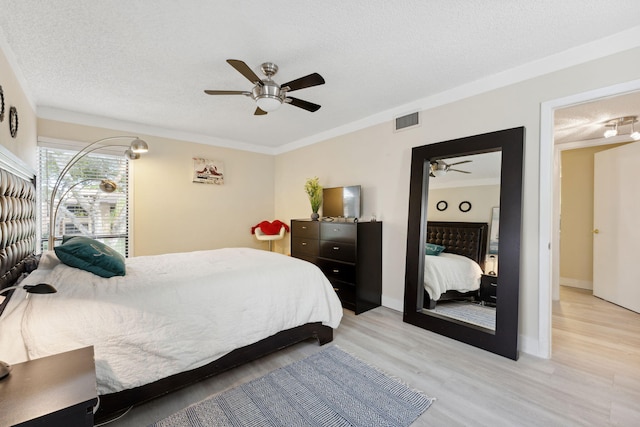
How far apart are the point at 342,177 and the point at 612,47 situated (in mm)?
2908

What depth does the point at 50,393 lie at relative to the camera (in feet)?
3.09

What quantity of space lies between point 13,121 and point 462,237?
13.9 feet

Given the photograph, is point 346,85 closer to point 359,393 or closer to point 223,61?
point 223,61

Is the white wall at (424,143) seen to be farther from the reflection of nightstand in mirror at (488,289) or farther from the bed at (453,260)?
the bed at (453,260)

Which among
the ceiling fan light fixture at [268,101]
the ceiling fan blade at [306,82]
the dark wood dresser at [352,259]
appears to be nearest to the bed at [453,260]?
the dark wood dresser at [352,259]

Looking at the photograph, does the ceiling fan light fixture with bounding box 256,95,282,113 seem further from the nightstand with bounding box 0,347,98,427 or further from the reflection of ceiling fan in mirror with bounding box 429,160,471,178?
the nightstand with bounding box 0,347,98,427

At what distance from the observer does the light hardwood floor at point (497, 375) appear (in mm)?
1718

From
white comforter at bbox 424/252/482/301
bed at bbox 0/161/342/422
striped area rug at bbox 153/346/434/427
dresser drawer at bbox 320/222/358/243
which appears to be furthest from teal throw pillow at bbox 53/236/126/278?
white comforter at bbox 424/252/482/301

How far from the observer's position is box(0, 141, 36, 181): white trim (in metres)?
1.72

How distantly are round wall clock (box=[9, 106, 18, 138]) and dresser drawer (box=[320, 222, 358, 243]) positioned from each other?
3.09 m

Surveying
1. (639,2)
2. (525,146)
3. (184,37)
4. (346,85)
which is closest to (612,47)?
(639,2)

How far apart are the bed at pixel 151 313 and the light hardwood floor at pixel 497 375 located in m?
0.17

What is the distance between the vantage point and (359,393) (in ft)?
6.32

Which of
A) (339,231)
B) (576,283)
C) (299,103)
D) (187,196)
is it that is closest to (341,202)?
(339,231)
